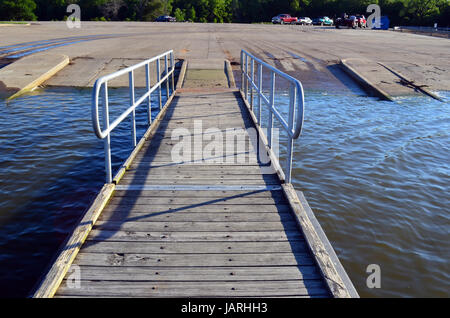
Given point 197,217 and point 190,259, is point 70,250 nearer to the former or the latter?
point 190,259

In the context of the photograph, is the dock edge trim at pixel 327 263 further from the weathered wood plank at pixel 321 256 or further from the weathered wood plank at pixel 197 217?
the weathered wood plank at pixel 197 217

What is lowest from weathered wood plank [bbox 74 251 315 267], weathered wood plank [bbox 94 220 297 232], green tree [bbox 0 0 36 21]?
weathered wood plank [bbox 74 251 315 267]

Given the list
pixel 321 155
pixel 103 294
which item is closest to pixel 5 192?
pixel 103 294

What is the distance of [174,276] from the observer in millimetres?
3230

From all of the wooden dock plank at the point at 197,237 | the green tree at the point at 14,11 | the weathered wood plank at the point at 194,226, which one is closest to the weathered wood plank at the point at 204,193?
the wooden dock plank at the point at 197,237

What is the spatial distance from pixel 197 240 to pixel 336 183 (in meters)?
3.63

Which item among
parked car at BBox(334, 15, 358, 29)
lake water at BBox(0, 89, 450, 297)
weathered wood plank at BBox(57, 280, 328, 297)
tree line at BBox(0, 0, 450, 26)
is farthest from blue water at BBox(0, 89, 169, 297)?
tree line at BBox(0, 0, 450, 26)

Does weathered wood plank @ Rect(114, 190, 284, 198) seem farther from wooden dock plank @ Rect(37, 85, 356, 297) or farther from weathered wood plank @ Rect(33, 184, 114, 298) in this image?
weathered wood plank @ Rect(33, 184, 114, 298)

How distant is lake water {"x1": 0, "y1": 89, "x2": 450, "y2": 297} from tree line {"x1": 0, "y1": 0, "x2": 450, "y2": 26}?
57595 millimetres

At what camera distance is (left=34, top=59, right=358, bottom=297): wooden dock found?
3.12m

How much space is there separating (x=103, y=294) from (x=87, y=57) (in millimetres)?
15822

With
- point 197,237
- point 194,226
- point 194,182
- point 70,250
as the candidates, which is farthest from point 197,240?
point 194,182

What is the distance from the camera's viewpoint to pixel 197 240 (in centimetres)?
377

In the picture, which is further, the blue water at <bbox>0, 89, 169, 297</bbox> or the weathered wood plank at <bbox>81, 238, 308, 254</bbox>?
the blue water at <bbox>0, 89, 169, 297</bbox>
